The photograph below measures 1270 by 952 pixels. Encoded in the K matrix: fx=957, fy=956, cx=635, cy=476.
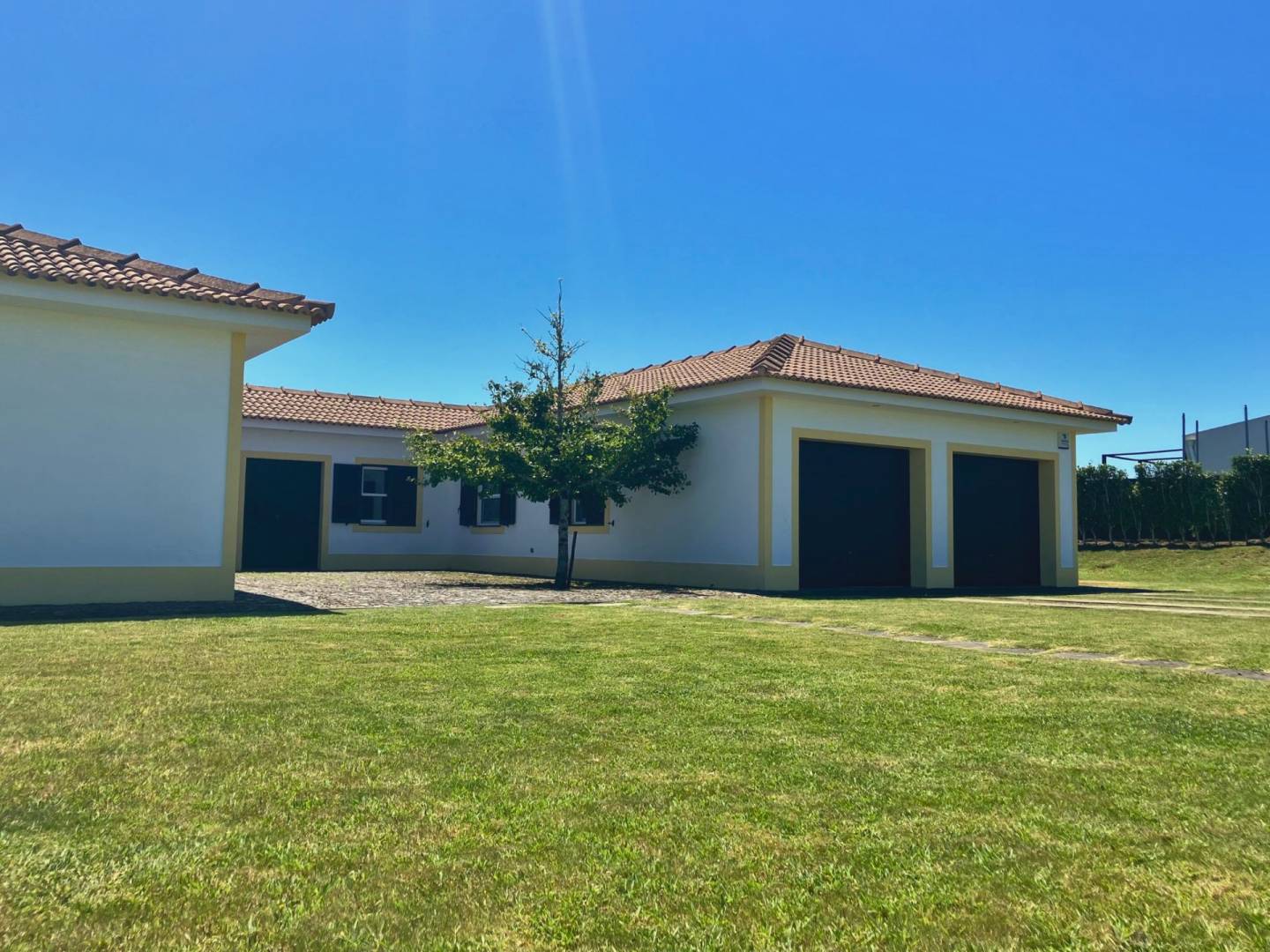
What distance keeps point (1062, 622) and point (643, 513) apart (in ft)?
30.7

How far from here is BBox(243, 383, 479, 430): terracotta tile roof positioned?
21062 millimetres

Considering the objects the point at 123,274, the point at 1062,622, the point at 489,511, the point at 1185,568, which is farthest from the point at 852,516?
the point at 123,274

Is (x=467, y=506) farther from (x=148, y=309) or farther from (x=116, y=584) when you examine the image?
(x=148, y=309)

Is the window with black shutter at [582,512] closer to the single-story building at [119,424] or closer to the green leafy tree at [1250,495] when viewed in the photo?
the single-story building at [119,424]

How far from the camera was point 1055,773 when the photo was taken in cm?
357

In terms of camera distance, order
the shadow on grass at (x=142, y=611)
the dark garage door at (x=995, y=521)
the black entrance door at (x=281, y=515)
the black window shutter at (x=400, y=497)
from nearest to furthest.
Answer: the shadow on grass at (x=142, y=611) → the dark garage door at (x=995, y=521) → the black entrance door at (x=281, y=515) → the black window shutter at (x=400, y=497)

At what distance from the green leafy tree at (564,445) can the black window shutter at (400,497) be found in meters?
5.31

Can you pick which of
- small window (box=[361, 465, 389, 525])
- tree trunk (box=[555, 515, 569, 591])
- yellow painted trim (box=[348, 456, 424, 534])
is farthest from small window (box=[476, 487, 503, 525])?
tree trunk (box=[555, 515, 569, 591])

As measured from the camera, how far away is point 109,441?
10984mm

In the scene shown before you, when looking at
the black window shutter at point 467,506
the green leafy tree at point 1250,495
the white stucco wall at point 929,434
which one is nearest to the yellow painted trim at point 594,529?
the black window shutter at point 467,506

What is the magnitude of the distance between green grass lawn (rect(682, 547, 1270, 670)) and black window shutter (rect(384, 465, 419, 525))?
37.2 feet

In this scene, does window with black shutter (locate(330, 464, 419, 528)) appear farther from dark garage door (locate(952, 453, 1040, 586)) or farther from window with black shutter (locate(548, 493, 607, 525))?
dark garage door (locate(952, 453, 1040, 586))

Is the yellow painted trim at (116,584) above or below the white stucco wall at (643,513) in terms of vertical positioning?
below

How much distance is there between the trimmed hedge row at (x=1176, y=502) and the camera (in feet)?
73.9
